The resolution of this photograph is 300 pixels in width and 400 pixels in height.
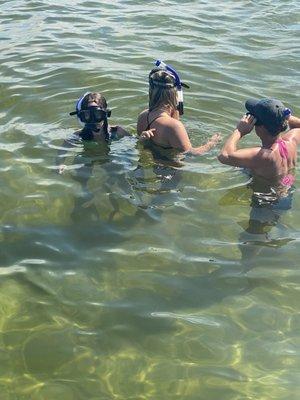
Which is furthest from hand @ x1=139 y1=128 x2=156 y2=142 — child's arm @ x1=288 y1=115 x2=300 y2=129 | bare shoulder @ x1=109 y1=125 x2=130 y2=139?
child's arm @ x1=288 y1=115 x2=300 y2=129

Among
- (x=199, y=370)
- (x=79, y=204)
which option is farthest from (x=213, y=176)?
(x=199, y=370)

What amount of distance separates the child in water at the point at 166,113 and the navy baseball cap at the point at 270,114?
1.33 m

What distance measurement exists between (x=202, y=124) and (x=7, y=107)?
3.71 meters

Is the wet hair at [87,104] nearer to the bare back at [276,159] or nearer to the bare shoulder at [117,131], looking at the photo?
the bare shoulder at [117,131]

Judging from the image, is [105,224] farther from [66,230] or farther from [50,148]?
[50,148]

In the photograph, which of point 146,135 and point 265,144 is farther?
point 146,135

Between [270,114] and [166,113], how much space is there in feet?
5.94

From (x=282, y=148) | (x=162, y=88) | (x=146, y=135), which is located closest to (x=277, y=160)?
(x=282, y=148)

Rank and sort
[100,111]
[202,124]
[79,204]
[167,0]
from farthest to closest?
1. [167,0]
2. [202,124]
3. [100,111]
4. [79,204]

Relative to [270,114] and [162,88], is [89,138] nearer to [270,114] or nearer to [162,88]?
[162,88]

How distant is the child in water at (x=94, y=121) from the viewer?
7.32 meters

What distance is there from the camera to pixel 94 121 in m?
7.45

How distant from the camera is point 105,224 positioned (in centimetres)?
650

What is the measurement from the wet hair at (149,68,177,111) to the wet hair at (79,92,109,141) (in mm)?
750
